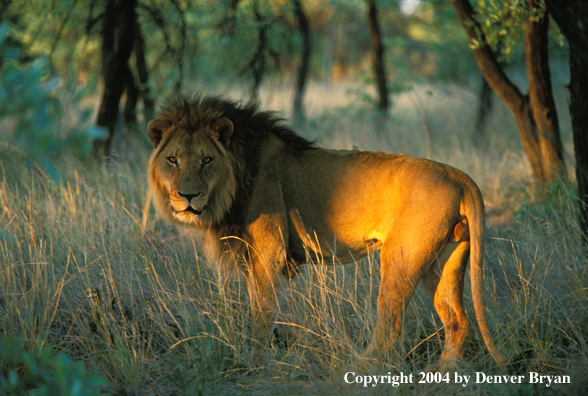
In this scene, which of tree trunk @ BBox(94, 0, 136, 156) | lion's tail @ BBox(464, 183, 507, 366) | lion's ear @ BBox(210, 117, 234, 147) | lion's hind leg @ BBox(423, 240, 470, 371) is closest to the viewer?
lion's tail @ BBox(464, 183, 507, 366)

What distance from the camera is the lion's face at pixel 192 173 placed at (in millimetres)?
3701

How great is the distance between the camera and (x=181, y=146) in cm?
383

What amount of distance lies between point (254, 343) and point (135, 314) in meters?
1.01

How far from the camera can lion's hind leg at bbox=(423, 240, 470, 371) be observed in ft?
11.4

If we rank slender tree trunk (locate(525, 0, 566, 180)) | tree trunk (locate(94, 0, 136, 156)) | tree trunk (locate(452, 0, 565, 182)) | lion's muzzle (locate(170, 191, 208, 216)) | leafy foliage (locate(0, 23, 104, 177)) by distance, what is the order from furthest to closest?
tree trunk (locate(94, 0, 136, 156)) < tree trunk (locate(452, 0, 565, 182)) < slender tree trunk (locate(525, 0, 566, 180)) < lion's muzzle (locate(170, 191, 208, 216)) < leafy foliage (locate(0, 23, 104, 177))

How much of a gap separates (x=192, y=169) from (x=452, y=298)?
6.78 ft

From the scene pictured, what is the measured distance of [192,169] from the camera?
375 centimetres

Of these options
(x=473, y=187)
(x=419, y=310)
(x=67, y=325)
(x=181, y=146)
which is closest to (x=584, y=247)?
(x=419, y=310)

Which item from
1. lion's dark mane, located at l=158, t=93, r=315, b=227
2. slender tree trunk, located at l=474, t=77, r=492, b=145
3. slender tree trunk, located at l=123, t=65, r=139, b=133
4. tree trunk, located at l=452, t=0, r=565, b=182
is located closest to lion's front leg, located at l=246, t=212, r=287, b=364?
lion's dark mane, located at l=158, t=93, r=315, b=227

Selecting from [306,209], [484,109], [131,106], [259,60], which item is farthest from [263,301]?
[484,109]

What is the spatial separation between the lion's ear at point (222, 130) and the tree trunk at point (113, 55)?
15.1 ft

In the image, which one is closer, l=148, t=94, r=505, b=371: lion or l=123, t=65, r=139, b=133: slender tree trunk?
l=148, t=94, r=505, b=371: lion

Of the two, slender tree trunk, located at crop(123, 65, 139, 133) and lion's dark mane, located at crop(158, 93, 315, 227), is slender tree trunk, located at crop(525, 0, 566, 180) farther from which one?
slender tree trunk, located at crop(123, 65, 139, 133)

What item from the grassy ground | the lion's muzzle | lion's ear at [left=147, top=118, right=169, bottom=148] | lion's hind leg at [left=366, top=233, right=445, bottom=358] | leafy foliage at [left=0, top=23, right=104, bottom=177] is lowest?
the grassy ground
